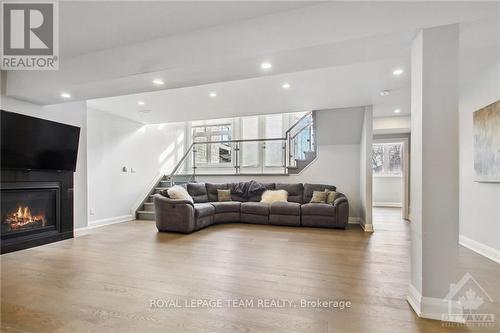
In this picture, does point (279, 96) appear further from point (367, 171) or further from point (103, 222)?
Result: point (103, 222)

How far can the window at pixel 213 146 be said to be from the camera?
8375 millimetres

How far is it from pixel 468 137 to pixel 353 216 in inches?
114

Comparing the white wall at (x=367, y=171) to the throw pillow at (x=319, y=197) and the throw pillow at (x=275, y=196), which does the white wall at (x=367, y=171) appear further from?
the throw pillow at (x=275, y=196)

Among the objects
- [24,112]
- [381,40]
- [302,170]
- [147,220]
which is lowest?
[147,220]

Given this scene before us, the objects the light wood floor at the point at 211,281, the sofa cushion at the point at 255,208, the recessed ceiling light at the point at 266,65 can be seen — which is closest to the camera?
the light wood floor at the point at 211,281

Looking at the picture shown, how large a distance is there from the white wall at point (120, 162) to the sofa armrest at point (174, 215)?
5.32 ft

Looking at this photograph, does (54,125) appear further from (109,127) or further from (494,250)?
(494,250)

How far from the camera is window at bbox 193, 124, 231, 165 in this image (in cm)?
838

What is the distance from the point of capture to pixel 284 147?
283 inches

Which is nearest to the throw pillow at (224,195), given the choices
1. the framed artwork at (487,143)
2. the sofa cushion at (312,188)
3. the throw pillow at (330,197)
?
the sofa cushion at (312,188)

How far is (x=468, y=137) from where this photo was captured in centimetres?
384

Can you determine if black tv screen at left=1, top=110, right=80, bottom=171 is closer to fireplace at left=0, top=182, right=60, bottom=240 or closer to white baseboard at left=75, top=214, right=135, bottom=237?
fireplace at left=0, top=182, right=60, bottom=240

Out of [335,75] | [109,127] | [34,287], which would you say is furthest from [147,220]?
[335,75]
